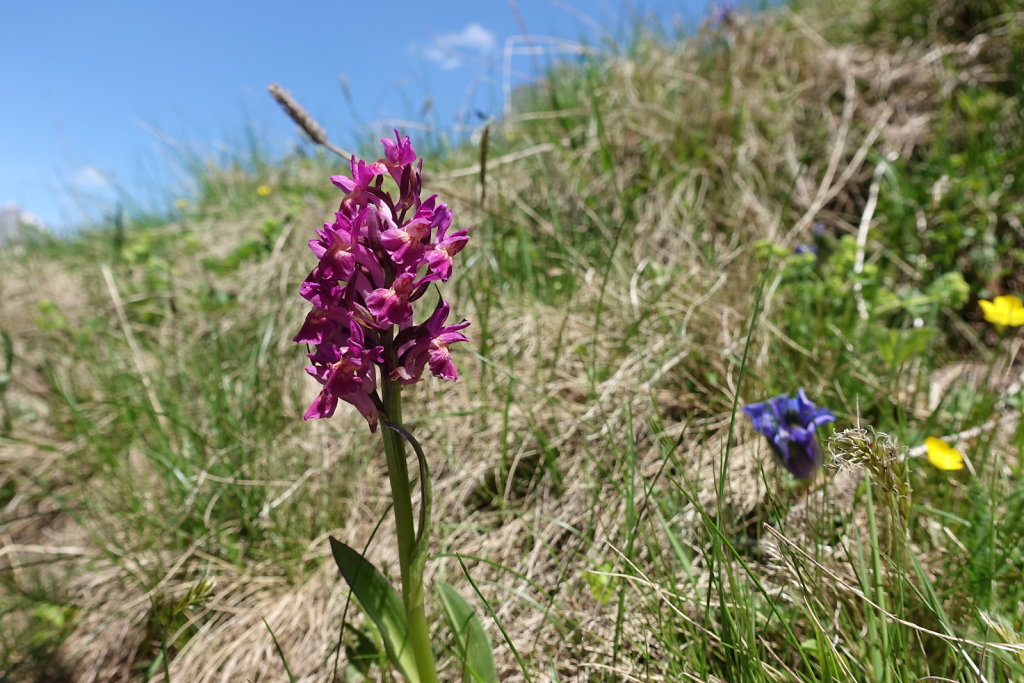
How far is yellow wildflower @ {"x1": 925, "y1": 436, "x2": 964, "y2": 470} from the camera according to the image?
4.71 ft

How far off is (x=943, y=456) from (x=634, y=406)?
0.77 metres

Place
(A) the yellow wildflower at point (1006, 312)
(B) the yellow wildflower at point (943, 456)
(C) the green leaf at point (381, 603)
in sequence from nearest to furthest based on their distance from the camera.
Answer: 1. (C) the green leaf at point (381, 603)
2. (B) the yellow wildflower at point (943, 456)
3. (A) the yellow wildflower at point (1006, 312)

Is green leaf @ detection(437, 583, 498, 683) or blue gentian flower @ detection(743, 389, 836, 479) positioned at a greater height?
blue gentian flower @ detection(743, 389, 836, 479)

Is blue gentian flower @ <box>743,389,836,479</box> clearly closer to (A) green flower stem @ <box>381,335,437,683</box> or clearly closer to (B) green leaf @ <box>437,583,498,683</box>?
(B) green leaf @ <box>437,583,498,683</box>

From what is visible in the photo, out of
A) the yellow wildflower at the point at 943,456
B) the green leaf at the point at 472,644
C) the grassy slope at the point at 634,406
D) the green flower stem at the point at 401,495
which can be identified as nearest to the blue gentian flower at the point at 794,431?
the grassy slope at the point at 634,406

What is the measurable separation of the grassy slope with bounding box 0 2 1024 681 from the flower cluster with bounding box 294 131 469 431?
39 cm

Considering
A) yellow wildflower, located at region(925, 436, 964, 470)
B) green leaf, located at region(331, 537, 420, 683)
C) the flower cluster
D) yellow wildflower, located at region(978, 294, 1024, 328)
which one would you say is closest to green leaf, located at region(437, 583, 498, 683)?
green leaf, located at region(331, 537, 420, 683)

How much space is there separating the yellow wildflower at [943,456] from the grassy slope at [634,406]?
3.9 inches

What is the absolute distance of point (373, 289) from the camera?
1018 mm

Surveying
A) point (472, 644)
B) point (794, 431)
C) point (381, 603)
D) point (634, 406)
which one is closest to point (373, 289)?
point (381, 603)

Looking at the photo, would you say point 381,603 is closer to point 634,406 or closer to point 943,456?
point 634,406

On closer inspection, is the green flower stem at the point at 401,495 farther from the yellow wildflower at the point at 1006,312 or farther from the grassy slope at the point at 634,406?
the yellow wildflower at the point at 1006,312

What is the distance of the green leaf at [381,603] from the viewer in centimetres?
107

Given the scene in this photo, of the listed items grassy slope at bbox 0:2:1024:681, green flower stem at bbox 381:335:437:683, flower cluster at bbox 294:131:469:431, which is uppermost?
flower cluster at bbox 294:131:469:431
